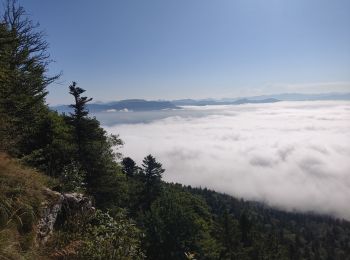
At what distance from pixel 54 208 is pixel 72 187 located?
3.80 m

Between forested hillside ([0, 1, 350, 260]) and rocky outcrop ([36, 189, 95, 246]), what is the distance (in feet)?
0.26

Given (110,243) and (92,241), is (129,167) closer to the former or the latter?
(110,243)

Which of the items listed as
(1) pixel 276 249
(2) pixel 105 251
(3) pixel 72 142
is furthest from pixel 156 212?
(1) pixel 276 249

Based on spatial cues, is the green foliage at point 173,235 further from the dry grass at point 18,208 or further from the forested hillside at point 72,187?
the dry grass at point 18,208

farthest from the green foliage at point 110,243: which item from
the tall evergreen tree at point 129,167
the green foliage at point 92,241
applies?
the tall evergreen tree at point 129,167

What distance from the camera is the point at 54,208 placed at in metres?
8.95

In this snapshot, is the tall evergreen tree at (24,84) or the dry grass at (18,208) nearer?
the dry grass at (18,208)

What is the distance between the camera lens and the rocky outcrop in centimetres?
823

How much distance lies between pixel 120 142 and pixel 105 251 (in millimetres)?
24887

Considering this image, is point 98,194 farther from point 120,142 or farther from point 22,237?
point 22,237

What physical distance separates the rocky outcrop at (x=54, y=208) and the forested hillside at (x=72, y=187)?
8 cm

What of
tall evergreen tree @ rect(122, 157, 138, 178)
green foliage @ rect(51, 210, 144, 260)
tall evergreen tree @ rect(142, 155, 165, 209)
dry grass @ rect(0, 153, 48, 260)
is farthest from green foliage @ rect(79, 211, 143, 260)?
tall evergreen tree @ rect(122, 157, 138, 178)

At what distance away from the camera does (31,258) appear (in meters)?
6.71

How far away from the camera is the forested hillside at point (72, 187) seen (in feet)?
25.5
